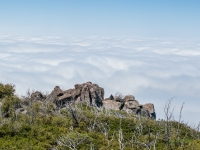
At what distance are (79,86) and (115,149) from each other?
236ft

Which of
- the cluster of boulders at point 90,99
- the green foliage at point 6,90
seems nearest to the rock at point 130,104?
the cluster of boulders at point 90,99

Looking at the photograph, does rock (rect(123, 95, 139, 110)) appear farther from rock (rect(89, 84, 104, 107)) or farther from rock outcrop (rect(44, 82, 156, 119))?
rock (rect(89, 84, 104, 107))

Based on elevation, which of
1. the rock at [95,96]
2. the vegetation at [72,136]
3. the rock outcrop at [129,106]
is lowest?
the vegetation at [72,136]

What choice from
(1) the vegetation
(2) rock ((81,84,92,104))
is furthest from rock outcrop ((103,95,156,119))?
(1) the vegetation

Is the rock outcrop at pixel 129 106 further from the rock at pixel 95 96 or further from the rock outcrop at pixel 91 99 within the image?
the rock at pixel 95 96

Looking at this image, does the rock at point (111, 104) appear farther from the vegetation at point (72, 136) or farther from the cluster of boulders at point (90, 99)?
the vegetation at point (72, 136)

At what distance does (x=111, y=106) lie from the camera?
101 m

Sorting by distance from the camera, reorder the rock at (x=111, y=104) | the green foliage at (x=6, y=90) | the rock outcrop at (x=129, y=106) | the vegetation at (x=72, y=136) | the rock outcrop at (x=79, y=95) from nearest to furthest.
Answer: the vegetation at (x=72, y=136) → the green foliage at (x=6, y=90) → the rock outcrop at (x=79, y=95) → the rock outcrop at (x=129, y=106) → the rock at (x=111, y=104)

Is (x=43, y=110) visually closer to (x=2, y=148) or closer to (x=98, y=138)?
(x=98, y=138)

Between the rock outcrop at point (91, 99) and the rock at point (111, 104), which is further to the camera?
the rock at point (111, 104)

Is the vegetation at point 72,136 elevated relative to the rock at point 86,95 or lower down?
lower down

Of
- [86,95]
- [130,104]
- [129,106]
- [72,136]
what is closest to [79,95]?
[86,95]

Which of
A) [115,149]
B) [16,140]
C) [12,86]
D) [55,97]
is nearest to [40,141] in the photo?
[16,140]

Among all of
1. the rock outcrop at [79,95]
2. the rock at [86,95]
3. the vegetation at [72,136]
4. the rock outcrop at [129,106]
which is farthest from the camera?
the rock outcrop at [129,106]
